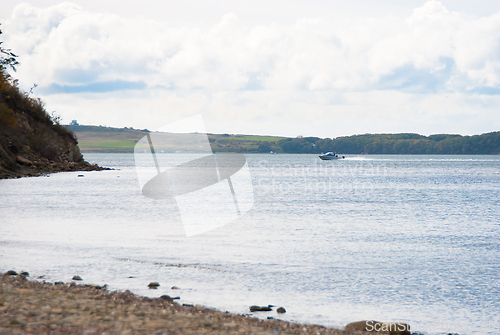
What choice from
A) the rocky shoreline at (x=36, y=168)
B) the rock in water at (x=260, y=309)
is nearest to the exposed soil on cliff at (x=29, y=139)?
the rocky shoreline at (x=36, y=168)

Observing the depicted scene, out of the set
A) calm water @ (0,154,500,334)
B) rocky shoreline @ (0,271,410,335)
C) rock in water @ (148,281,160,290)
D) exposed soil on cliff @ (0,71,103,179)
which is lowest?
calm water @ (0,154,500,334)

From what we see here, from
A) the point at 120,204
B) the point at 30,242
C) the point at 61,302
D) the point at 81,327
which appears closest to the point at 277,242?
the point at 30,242

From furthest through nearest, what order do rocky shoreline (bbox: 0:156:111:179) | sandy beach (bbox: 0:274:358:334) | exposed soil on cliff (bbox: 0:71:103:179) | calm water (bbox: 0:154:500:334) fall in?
rocky shoreline (bbox: 0:156:111:179), exposed soil on cliff (bbox: 0:71:103:179), calm water (bbox: 0:154:500:334), sandy beach (bbox: 0:274:358:334)

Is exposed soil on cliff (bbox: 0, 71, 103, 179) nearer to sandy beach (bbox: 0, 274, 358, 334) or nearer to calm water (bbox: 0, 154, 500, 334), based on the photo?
calm water (bbox: 0, 154, 500, 334)

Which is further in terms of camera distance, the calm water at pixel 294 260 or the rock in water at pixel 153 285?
the rock in water at pixel 153 285

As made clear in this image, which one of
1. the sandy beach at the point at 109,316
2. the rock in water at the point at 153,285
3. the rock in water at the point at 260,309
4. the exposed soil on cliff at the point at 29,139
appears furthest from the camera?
the exposed soil on cliff at the point at 29,139

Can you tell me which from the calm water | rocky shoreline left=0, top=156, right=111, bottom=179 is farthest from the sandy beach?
rocky shoreline left=0, top=156, right=111, bottom=179

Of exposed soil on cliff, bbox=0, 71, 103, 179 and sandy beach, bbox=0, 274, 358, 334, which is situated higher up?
exposed soil on cliff, bbox=0, 71, 103, 179

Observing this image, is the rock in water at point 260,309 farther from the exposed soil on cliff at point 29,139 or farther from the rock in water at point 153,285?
the exposed soil on cliff at point 29,139

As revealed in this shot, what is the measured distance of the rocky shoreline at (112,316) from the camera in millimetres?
7496

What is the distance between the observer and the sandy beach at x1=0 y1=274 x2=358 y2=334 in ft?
24.6

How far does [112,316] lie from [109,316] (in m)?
0.06

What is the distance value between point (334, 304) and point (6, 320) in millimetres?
6584

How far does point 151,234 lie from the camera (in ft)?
67.3
